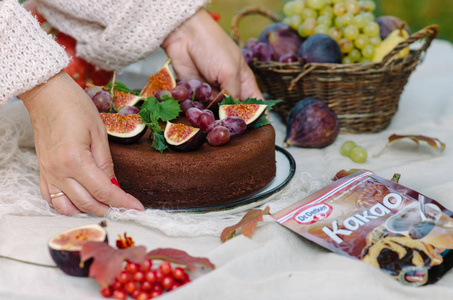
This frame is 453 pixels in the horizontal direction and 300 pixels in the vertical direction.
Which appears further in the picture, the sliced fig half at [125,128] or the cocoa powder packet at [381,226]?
the sliced fig half at [125,128]

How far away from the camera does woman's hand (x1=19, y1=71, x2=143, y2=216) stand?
1.31 metres

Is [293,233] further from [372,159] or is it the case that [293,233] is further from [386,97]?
[386,97]

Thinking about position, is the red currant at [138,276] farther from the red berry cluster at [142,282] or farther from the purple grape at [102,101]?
the purple grape at [102,101]

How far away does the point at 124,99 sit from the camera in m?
1.70

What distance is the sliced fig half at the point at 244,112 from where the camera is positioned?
158 cm

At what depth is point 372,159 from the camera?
1992 mm

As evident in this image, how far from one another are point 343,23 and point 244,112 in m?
1.09

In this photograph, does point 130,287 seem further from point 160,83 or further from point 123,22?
point 123,22

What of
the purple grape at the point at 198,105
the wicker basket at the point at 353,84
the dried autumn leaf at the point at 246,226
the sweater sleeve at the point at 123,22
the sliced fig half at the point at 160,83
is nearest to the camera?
the dried autumn leaf at the point at 246,226

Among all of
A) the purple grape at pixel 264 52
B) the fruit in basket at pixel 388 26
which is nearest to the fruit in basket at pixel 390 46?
the fruit in basket at pixel 388 26

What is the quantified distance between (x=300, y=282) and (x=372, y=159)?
1049 millimetres

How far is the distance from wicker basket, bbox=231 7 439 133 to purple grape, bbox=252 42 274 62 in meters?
0.06

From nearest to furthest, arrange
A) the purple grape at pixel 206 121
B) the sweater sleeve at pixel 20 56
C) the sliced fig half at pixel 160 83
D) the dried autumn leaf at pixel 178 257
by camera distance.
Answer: the dried autumn leaf at pixel 178 257 < the sweater sleeve at pixel 20 56 < the purple grape at pixel 206 121 < the sliced fig half at pixel 160 83

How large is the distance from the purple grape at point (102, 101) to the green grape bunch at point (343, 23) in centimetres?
122
